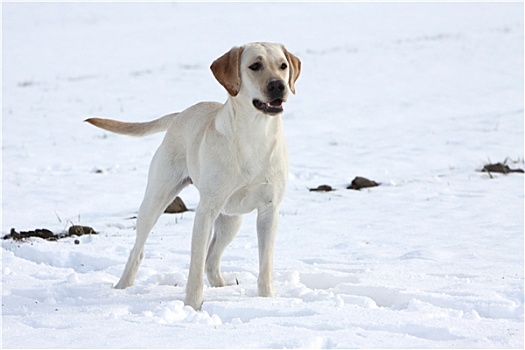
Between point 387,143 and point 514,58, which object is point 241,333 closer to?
point 387,143

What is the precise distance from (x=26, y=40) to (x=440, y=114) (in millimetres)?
17808

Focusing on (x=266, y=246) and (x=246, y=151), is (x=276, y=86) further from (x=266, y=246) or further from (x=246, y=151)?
(x=266, y=246)

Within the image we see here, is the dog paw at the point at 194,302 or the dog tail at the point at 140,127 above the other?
the dog tail at the point at 140,127

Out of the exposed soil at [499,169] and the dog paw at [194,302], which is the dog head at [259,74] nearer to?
the dog paw at [194,302]

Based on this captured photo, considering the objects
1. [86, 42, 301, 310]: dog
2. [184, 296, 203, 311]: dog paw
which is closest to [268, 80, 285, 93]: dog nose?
[86, 42, 301, 310]: dog

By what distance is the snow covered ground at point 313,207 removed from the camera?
13.8ft

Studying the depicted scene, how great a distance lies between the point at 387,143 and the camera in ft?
42.2

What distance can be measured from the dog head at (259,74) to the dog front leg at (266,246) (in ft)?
2.52

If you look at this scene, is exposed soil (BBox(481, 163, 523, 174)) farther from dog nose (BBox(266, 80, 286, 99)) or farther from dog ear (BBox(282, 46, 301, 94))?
dog nose (BBox(266, 80, 286, 99))

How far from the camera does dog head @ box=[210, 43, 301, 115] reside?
15.1ft

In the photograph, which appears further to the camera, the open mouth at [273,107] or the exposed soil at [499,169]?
the exposed soil at [499,169]

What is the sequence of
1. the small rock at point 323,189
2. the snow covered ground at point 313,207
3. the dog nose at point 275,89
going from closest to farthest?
the snow covered ground at point 313,207
the dog nose at point 275,89
the small rock at point 323,189

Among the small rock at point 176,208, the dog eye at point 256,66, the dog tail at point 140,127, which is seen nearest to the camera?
the dog eye at point 256,66

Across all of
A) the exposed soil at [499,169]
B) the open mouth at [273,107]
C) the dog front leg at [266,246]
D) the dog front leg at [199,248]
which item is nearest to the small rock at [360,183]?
the exposed soil at [499,169]
